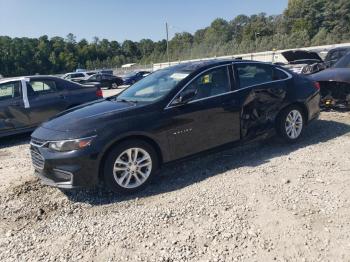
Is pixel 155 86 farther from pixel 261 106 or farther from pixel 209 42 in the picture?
pixel 209 42

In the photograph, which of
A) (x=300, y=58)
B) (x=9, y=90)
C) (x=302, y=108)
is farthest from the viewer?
(x=300, y=58)

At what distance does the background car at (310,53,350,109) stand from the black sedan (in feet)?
7.08

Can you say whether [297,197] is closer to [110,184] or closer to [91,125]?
[110,184]

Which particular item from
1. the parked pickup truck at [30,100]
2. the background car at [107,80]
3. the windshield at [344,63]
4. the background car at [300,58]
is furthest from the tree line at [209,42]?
the parked pickup truck at [30,100]

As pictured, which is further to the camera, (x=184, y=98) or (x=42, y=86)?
→ (x=42, y=86)

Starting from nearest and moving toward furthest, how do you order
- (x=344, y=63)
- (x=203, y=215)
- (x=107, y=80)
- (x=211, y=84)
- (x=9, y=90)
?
(x=203, y=215) → (x=211, y=84) → (x=9, y=90) → (x=344, y=63) → (x=107, y=80)

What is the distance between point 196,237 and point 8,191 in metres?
3.01

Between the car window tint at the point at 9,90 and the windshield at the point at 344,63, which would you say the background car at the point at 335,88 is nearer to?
the windshield at the point at 344,63

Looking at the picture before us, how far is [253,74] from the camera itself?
6.00m

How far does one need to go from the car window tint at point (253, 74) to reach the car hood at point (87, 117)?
1833 millimetres

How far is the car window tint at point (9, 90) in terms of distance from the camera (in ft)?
27.3

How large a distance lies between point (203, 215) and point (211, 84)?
219cm

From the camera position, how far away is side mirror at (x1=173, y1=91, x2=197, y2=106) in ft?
16.6

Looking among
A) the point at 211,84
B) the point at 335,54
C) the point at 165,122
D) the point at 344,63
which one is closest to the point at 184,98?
the point at 165,122
